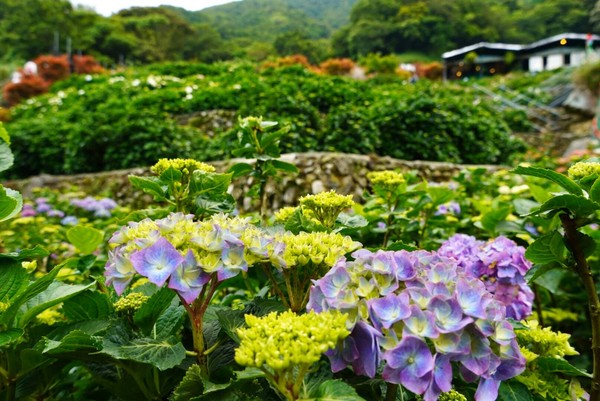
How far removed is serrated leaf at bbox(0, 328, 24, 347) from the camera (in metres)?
0.61

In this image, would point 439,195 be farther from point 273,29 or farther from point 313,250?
point 273,29

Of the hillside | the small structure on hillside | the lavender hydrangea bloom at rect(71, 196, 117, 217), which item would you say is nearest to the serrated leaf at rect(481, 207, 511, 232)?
the lavender hydrangea bloom at rect(71, 196, 117, 217)

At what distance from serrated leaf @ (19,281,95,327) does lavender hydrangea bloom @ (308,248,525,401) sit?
35 cm

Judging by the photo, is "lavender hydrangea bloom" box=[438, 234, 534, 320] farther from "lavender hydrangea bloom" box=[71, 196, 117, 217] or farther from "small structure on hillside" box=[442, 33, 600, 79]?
"small structure on hillside" box=[442, 33, 600, 79]

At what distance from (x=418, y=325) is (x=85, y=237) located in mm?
824

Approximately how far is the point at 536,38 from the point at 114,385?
49537 millimetres

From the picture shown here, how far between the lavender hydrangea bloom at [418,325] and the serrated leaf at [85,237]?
2.19 feet

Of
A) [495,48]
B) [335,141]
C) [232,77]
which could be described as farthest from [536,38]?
[335,141]

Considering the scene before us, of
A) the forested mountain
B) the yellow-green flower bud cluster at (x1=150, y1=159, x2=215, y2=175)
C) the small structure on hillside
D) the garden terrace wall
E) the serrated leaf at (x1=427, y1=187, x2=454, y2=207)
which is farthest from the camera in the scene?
the forested mountain

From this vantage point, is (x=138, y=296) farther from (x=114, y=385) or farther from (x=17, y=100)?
(x=17, y=100)

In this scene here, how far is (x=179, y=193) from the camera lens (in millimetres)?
911

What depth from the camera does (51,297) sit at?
73 centimetres

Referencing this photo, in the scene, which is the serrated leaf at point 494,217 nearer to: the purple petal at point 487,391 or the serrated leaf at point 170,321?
the purple petal at point 487,391

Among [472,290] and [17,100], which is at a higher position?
[17,100]
